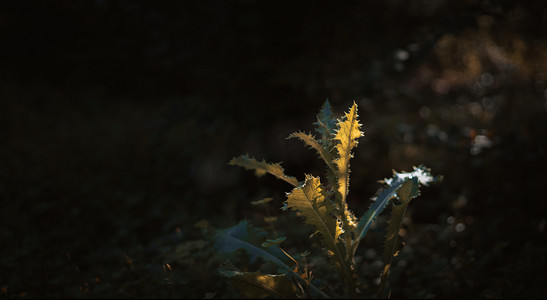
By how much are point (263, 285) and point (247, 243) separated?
389mm

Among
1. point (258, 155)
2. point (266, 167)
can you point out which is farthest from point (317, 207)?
point (258, 155)

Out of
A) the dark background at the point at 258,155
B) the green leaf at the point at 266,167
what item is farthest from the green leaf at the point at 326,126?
the dark background at the point at 258,155

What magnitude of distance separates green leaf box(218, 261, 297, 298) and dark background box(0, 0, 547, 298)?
550 mm

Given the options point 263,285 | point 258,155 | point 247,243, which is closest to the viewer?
point 263,285

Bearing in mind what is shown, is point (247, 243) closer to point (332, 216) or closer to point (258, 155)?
point (332, 216)

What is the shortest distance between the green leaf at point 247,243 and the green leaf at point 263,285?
223 mm

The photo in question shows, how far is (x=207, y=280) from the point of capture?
7.64 ft

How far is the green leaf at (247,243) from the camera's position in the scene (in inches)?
74.9

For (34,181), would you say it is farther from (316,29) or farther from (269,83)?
(316,29)

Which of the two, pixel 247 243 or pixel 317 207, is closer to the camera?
pixel 317 207

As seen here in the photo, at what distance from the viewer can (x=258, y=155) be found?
3771mm

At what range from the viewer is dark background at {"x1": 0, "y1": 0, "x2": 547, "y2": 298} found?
8.02 ft

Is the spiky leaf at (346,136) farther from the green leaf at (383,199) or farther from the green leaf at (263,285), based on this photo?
the green leaf at (263,285)

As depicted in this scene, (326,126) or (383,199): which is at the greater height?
(326,126)
